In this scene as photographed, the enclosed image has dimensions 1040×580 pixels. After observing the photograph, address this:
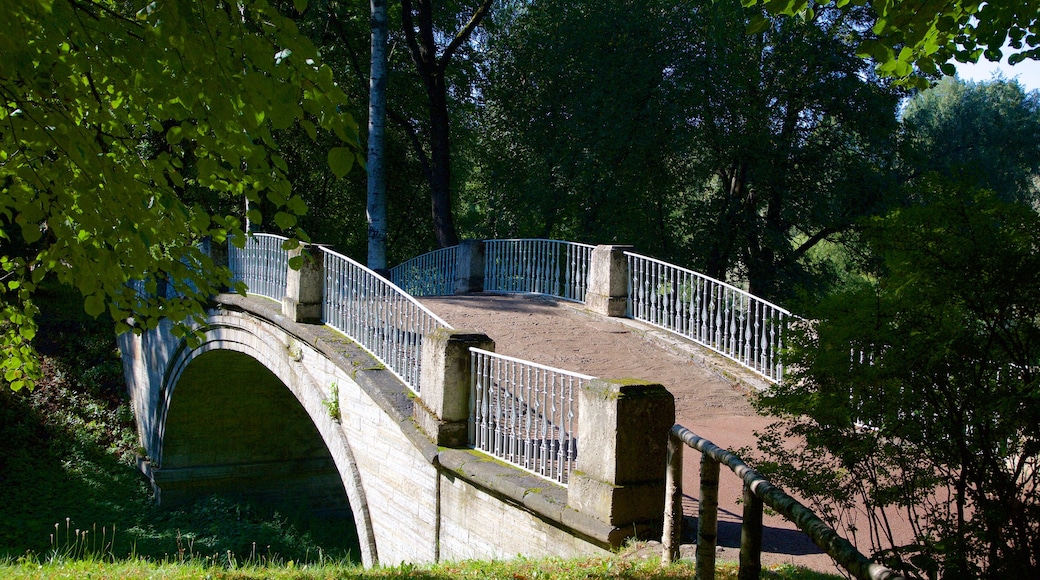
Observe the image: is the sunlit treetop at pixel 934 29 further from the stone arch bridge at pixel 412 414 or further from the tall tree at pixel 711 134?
the tall tree at pixel 711 134

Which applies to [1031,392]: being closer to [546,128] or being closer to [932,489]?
[932,489]

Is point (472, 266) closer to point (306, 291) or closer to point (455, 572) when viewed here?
point (306, 291)

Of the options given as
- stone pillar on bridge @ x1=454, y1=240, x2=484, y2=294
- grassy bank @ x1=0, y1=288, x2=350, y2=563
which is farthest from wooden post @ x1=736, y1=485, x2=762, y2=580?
stone pillar on bridge @ x1=454, y1=240, x2=484, y2=294

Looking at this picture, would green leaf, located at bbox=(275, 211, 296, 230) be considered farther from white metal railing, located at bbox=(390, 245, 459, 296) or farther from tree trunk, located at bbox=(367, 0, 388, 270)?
white metal railing, located at bbox=(390, 245, 459, 296)

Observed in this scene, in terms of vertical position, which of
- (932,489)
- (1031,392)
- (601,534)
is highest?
(1031,392)

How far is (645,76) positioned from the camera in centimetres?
1819

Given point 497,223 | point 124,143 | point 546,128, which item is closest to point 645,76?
point 546,128

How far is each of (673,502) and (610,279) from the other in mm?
6982

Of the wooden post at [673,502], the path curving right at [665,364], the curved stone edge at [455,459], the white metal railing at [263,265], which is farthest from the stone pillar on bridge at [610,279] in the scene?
the wooden post at [673,502]

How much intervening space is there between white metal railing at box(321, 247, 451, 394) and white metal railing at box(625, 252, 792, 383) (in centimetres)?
340

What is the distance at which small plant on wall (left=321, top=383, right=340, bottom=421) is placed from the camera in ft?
33.0

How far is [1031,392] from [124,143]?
5.33 metres

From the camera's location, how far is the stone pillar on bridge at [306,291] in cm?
1070

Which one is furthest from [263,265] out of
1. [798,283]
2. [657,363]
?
[798,283]
